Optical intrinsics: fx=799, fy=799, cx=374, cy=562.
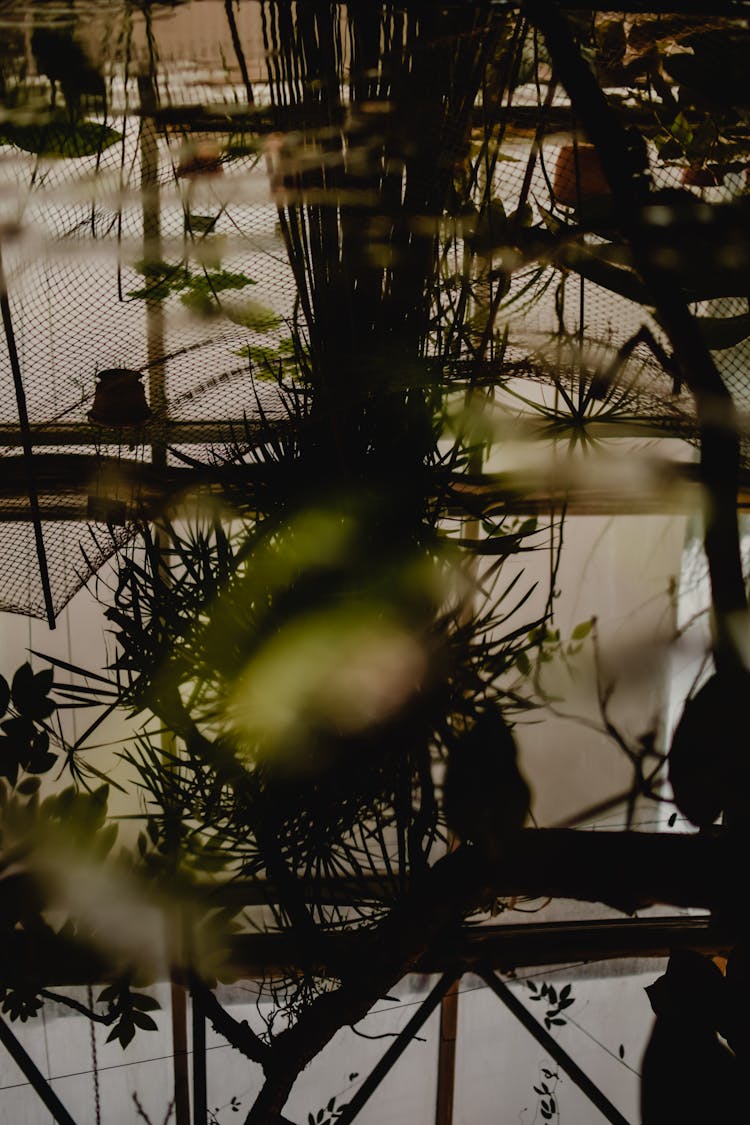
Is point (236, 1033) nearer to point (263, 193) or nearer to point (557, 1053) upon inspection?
point (263, 193)

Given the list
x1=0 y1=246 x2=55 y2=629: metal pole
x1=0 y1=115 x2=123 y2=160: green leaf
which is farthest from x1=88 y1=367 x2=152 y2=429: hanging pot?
x1=0 y1=115 x2=123 y2=160: green leaf

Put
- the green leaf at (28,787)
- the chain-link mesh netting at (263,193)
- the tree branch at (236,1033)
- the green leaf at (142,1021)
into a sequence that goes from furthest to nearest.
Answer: the green leaf at (142,1021), the green leaf at (28,787), the tree branch at (236,1033), the chain-link mesh netting at (263,193)

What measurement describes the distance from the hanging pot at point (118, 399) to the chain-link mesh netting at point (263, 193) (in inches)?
0.5

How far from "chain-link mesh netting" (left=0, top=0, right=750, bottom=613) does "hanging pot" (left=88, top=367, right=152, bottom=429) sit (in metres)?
0.01

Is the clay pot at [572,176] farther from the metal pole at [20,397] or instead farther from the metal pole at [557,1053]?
the metal pole at [557,1053]

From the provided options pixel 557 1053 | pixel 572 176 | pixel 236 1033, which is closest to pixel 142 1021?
pixel 236 1033

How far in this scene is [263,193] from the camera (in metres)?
A: 0.79

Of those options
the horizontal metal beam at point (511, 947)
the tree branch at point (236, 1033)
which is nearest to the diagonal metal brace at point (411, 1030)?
the horizontal metal beam at point (511, 947)

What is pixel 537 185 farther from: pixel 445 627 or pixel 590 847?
pixel 590 847

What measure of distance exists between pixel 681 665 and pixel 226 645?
1.43m

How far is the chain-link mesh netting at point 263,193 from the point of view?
2.36ft

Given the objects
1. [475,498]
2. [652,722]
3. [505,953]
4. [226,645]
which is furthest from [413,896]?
[652,722]

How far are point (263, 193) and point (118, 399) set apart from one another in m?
0.33

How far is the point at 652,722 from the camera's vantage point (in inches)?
79.5
